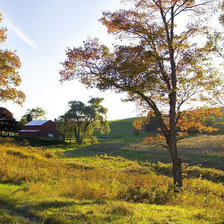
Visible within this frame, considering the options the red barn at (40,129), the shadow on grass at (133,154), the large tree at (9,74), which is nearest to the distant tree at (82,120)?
the red barn at (40,129)

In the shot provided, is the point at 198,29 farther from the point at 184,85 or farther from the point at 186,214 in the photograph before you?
the point at 186,214

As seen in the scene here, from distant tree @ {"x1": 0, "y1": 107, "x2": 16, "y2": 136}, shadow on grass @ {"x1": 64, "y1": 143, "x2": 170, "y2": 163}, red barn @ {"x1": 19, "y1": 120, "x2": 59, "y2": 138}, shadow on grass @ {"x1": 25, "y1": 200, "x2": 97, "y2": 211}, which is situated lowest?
shadow on grass @ {"x1": 64, "y1": 143, "x2": 170, "y2": 163}

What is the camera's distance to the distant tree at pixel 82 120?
6259 cm

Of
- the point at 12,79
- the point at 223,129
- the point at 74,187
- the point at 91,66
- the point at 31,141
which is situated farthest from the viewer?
the point at 223,129

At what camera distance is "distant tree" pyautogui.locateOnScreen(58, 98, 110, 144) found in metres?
62.6

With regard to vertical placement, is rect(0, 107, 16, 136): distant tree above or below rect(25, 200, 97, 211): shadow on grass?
above

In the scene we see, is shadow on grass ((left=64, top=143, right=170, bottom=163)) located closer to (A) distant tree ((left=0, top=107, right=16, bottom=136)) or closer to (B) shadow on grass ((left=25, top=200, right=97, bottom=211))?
(B) shadow on grass ((left=25, top=200, right=97, bottom=211))

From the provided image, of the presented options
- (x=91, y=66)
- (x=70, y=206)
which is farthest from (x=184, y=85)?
(x=70, y=206)

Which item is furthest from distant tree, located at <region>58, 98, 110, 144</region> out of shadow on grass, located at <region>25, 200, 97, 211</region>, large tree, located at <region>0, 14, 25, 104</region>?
shadow on grass, located at <region>25, 200, 97, 211</region>

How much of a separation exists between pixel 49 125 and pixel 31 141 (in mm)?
24148

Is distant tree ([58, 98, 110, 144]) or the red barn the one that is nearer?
distant tree ([58, 98, 110, 144])

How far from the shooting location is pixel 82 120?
63656mm

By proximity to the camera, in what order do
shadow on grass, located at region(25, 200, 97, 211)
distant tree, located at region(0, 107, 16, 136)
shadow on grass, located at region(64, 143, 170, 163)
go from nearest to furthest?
1. shadow on grass, located at region(25, 200, 97, 211)
2. shadow on grass, located at region(64, 143, 170, 163)
3. distant tree, located at region(0, 107, 16, 136)

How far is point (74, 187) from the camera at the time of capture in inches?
359
